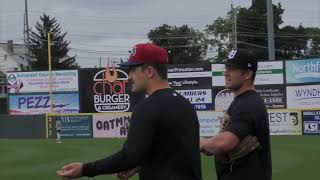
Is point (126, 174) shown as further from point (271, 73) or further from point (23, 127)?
point (23, 127)

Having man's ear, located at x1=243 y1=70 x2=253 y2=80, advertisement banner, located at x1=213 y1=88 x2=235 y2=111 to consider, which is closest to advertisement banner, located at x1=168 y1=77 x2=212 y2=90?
advertisement banner, located at x1=213 y1=88 x2=235 y2=111

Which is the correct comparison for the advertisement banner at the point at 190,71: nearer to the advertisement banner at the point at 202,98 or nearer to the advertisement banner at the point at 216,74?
the advertisement banner at the point at 216,74

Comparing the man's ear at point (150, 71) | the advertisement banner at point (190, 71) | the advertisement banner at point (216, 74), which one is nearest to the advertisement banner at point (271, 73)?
the advertisement banner at point (216, 74)

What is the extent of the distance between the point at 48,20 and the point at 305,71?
3308 inches

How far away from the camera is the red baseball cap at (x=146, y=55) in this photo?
13.0 feet

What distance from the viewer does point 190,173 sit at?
4043mm

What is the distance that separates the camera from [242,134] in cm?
446

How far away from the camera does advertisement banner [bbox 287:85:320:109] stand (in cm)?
3588

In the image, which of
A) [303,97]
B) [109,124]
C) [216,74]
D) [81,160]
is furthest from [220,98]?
[81,160]

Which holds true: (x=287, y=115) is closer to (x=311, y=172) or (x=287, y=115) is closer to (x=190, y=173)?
(x=311, y=172)

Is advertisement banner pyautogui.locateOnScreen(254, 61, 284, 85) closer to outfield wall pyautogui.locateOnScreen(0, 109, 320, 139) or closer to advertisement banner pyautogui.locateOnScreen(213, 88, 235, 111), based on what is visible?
advertisement banner pyautogui.locateOnScreen(213, 88, 235, 111)

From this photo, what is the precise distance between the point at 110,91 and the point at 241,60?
37.1 m

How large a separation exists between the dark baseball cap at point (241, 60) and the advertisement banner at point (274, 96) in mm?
32166

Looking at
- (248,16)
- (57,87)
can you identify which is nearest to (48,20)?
(248,16)
